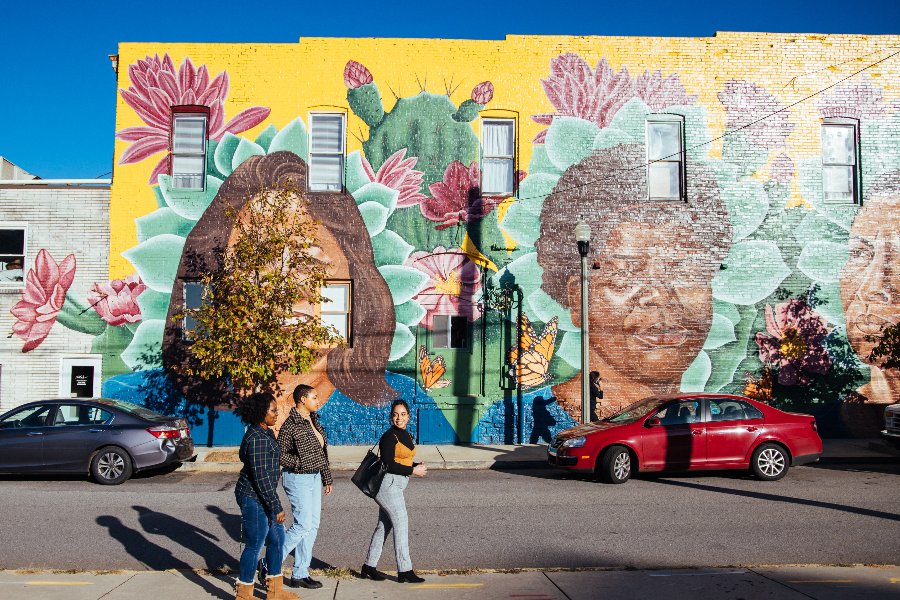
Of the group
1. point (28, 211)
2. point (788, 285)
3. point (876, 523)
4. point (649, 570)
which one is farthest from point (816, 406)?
point (28, 211)

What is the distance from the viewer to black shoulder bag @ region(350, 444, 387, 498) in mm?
6789

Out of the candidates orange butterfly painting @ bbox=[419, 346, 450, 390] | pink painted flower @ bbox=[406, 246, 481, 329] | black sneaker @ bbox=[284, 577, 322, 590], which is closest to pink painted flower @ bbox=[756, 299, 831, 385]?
pink painted flower @ bbox=[406, 246, 481, 329]

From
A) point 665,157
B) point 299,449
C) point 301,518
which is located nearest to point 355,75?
point 665,157

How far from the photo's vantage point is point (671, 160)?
18438 mm

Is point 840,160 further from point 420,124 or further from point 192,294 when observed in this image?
point 192,294

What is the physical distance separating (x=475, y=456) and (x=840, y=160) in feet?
37.1

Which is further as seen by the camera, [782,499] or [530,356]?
[530,356]

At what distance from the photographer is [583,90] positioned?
59.9 ft

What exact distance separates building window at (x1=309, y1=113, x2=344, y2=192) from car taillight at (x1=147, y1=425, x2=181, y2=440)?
6.97 m

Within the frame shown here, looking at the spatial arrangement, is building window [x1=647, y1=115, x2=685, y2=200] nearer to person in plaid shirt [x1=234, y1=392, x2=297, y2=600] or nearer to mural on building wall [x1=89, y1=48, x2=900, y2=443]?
mural on building wall [x1=89, y1=48, x2=900, y2=443]

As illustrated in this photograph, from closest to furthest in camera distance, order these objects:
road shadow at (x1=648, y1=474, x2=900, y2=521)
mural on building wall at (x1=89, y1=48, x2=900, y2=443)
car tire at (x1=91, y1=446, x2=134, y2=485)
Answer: road shadow at (x1=648, y1=474, x2=900, y2=521) → car tire at (x1=91, y1=446, x2=134, y2=485) → mural on building wall at (x1=89, y1=48, x2=900, y2=443)

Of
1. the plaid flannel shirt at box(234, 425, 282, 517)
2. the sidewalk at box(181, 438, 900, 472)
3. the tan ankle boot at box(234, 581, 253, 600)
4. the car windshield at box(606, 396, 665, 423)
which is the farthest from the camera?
A: the sidewalk at box(181, 438, 900, 472)

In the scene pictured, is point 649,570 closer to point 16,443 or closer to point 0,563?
point 0,563

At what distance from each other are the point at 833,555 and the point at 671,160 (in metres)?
12.2
